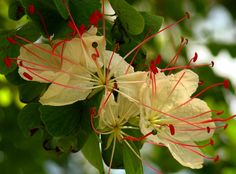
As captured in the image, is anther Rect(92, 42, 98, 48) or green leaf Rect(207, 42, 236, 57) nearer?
anther Rect(92, 42, 98, 48)

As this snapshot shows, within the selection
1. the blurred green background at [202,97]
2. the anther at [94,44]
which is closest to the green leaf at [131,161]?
the anther at [94,44]

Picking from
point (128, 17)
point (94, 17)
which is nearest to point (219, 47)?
point (128, 17)

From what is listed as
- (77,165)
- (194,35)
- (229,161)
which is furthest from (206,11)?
(77,165)

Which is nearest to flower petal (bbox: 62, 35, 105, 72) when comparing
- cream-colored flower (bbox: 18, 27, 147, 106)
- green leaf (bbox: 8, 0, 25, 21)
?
cream-colored flower (bbox: 18, 27, 147, 106)

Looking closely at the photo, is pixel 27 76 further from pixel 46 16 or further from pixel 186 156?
pixel 186 156

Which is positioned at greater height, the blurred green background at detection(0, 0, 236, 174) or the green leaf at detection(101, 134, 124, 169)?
the green leaf at detection(101, 134, 124, 169)

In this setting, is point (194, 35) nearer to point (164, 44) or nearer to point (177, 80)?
point (164, 44)

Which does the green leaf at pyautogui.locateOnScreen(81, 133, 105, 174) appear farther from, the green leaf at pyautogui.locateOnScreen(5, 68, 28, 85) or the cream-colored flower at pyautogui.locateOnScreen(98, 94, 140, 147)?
the green leaf at pyautogui.locateOnScreen(5, 68, 28, 85)
